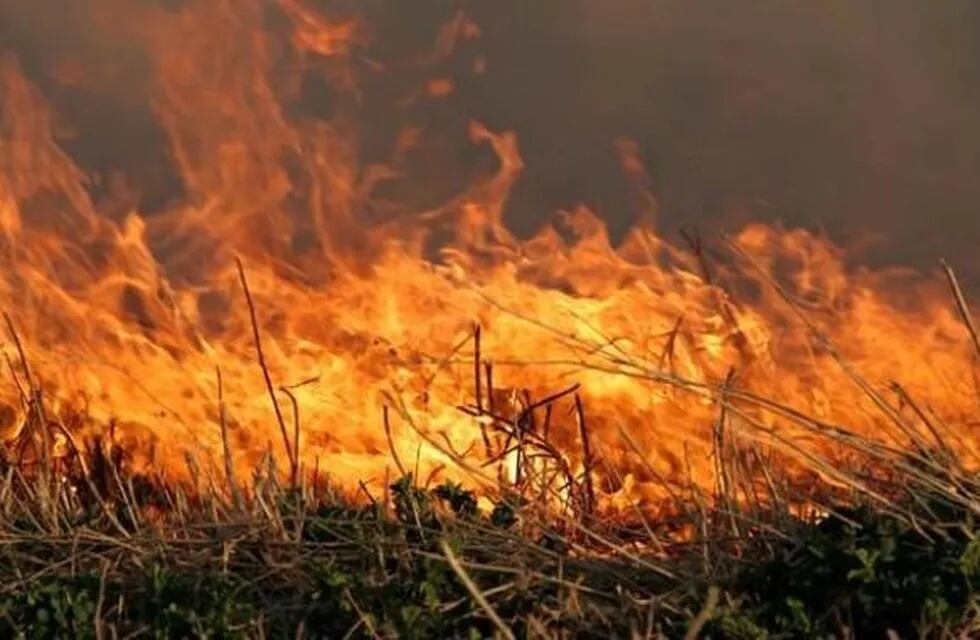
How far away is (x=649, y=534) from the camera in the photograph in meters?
6.19

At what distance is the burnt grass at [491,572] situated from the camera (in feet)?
18.2

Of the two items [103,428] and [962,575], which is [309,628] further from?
[103,428]

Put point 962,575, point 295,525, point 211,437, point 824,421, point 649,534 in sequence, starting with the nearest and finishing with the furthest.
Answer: point 962,575, point 824,421, point 649,534, point 295,525, point 211,437

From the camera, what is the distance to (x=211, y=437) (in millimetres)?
9898

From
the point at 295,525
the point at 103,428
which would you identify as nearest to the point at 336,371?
the point at 103,428

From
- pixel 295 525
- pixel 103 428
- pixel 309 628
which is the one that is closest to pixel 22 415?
pixel 103 428

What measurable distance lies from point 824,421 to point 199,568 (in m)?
2.01

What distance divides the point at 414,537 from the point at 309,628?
2.13ft

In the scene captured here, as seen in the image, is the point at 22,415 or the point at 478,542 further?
the point at 22,415

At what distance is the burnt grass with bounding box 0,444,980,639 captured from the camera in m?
5.54

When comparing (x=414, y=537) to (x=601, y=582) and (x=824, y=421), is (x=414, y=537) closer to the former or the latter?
(x=601, y=582)

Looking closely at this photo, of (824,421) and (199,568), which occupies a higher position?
(824,421)

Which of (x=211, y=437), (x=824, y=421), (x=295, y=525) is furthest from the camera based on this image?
(x=211, y=437)

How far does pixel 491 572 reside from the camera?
6078 mm
